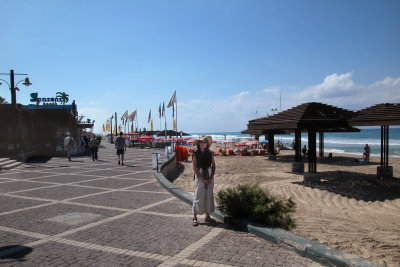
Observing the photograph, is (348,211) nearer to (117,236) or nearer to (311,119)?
(311,119)

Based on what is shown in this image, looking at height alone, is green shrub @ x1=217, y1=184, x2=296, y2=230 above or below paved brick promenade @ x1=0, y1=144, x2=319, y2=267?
above

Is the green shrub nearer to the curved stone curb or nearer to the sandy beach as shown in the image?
the curved stone curb

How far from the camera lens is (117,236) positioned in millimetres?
4613

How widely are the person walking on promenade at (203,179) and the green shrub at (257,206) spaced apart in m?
0.26

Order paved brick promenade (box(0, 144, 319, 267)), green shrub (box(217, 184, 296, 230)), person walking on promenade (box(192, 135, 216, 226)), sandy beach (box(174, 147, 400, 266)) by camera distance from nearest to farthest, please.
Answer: paved brick promenade (box(0, 144, 319, 267)) < sandy beach (box(174, 147, 400, 266)) < green shrub (box(217, 184, 296, 230)) < person walking on promenade (box(192, 135, 216, 226))

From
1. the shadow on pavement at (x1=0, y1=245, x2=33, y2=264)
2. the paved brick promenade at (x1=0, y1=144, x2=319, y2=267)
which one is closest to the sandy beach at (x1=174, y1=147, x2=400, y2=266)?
the paved brick promenade at (x1=0, y1=144, x2=319, y2=267)

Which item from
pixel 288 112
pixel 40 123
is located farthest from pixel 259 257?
pixel 40 123

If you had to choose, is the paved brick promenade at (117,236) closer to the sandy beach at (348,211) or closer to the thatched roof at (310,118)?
the sandy beach at (348,211)

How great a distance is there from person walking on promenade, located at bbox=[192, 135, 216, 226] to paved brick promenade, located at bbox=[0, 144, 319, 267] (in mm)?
301

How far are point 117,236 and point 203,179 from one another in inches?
64.2

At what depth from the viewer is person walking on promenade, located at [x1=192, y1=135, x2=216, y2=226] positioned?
5188 mm

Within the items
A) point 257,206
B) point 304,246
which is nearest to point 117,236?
point 257,206

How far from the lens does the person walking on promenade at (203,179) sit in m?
5.19

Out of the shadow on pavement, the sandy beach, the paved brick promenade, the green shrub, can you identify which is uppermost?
the green shrub
